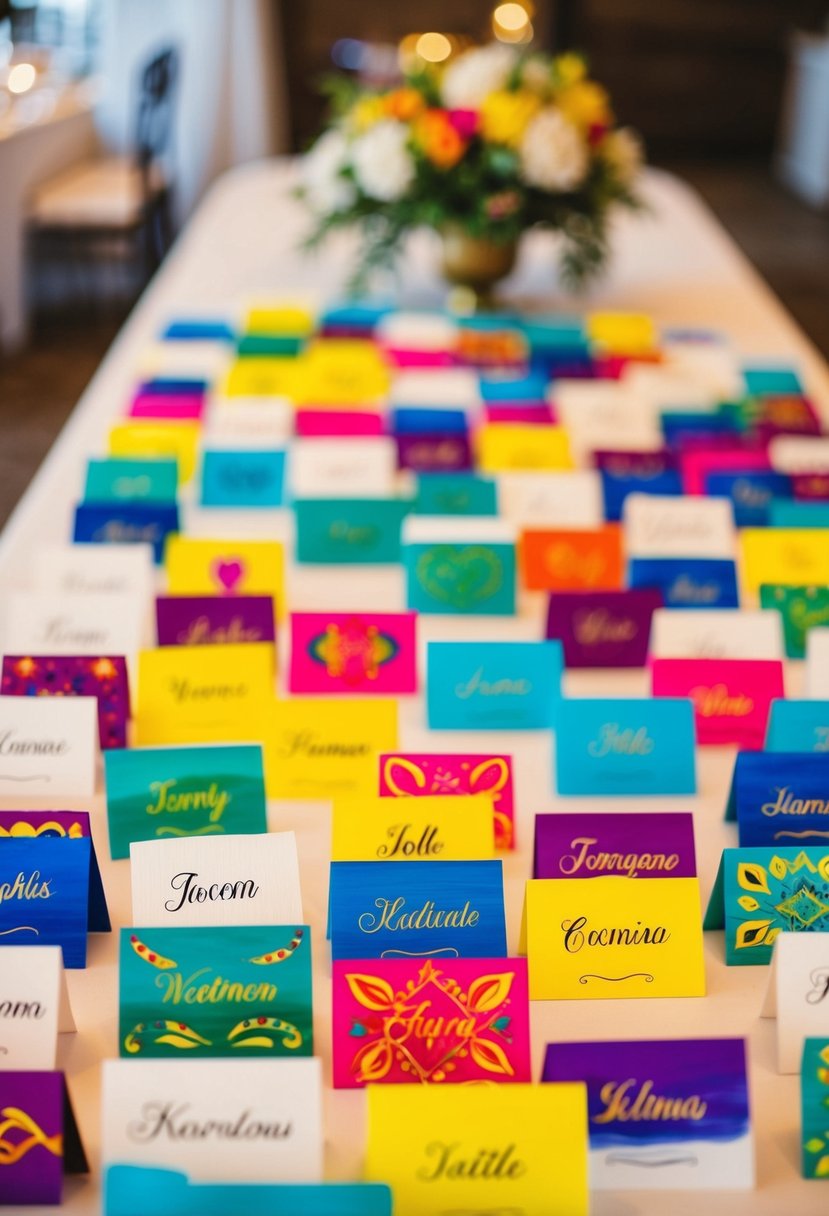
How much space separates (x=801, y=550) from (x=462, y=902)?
967 millimetres

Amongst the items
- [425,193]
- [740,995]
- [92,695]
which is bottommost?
[740,995]

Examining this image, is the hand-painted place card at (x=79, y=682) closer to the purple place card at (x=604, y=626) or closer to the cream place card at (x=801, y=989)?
the purple place card at (x=604, y=626)

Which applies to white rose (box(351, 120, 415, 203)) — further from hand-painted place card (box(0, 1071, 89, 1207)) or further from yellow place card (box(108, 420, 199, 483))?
hand-painted place card (box(0, 1071, 89, 1207))

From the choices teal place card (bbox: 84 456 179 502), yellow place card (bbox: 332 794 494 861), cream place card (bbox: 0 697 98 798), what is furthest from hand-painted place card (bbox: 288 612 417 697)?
teal place card (bbox: 84 456 179 502)

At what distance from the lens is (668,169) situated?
8.87 meters

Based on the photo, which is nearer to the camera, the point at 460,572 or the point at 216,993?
the point at 216,993

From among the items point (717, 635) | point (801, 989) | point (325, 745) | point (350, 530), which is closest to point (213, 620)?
point (325, 745)

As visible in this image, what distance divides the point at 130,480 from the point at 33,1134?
4.19ft

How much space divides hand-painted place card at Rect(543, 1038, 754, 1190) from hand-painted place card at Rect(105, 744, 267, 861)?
0.46m

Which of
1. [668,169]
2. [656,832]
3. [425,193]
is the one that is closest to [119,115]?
[668,169]

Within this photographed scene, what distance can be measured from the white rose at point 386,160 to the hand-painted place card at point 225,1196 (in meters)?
2.29

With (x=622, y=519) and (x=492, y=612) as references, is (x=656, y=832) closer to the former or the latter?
(x=492, y=612)

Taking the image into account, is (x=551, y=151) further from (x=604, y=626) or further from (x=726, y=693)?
(x=726, y=693)

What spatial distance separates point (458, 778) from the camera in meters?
1.37
